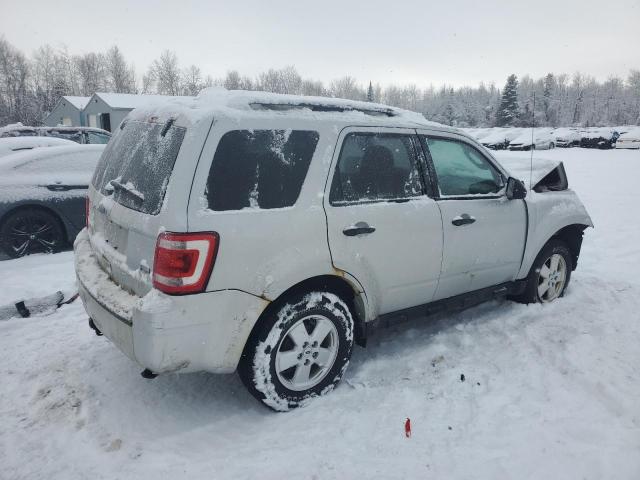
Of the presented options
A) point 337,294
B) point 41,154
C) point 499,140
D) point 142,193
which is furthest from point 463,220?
point 499,140

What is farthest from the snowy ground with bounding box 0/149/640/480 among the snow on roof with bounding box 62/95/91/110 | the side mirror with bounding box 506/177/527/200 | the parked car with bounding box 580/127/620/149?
the snow on roof with bounding box 62/95/91/110

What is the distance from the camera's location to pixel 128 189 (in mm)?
2807

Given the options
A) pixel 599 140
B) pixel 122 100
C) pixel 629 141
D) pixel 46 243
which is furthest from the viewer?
pixel 122 100

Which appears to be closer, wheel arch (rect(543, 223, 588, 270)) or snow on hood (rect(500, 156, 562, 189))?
snow on hood (rect(500, 156, 562, 189))

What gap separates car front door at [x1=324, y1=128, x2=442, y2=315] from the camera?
3002mm

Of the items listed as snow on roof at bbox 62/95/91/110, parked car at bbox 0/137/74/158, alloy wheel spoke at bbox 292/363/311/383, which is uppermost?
snow on roof at bbox 62/95/91/110

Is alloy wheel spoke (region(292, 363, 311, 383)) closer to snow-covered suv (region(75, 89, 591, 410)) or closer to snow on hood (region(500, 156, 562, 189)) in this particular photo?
snow-covered suv (region(75, 89, 591, 410))

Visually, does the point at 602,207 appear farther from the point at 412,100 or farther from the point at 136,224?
the point at 412,100

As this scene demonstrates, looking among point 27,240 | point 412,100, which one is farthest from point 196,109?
point 412,100

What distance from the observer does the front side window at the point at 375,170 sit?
3.04 metres

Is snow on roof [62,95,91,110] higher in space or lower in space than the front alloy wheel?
higher

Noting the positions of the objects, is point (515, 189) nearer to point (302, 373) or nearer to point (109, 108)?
point (302, 373)

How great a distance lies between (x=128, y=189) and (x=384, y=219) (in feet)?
5.47

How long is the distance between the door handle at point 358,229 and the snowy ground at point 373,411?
113 cm
